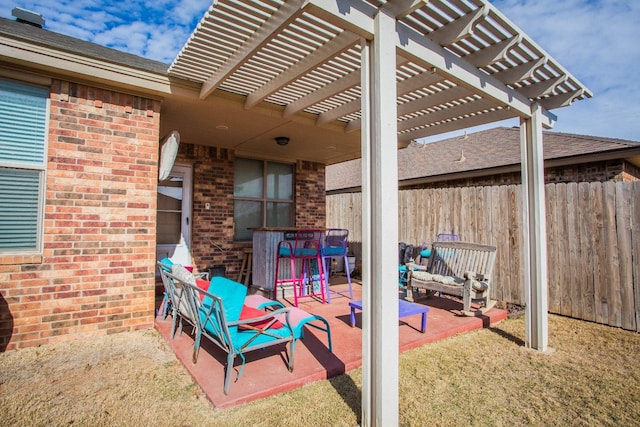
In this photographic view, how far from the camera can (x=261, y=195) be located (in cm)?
823

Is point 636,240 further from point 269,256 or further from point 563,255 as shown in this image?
point 269,256

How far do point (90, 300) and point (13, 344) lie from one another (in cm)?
77

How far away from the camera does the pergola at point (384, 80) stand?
2414 mm

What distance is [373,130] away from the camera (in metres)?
2.48

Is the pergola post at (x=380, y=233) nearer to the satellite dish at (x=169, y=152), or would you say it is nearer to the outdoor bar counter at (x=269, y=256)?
the satellite dish at (x=169, y=152)

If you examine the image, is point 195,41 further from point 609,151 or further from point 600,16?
point 609,151

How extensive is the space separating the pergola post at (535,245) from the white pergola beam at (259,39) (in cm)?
305

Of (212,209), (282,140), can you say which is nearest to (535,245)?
(282,140)

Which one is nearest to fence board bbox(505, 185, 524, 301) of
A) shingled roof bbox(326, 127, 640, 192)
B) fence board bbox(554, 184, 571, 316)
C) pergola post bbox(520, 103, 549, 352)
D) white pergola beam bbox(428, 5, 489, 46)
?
fence board bbox(554, 184, 571, 316)

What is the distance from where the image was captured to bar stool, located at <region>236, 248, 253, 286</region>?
7.44m

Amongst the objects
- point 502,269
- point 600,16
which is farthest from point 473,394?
point 600,16

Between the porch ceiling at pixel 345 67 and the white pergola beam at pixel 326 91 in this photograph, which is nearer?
the porch ceiling at pixel 345 67

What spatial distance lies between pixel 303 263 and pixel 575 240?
4254 mm

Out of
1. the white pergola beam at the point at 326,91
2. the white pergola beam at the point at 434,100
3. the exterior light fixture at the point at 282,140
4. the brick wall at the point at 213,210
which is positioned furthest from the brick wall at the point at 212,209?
the white pergola beam at the point at 434,100
